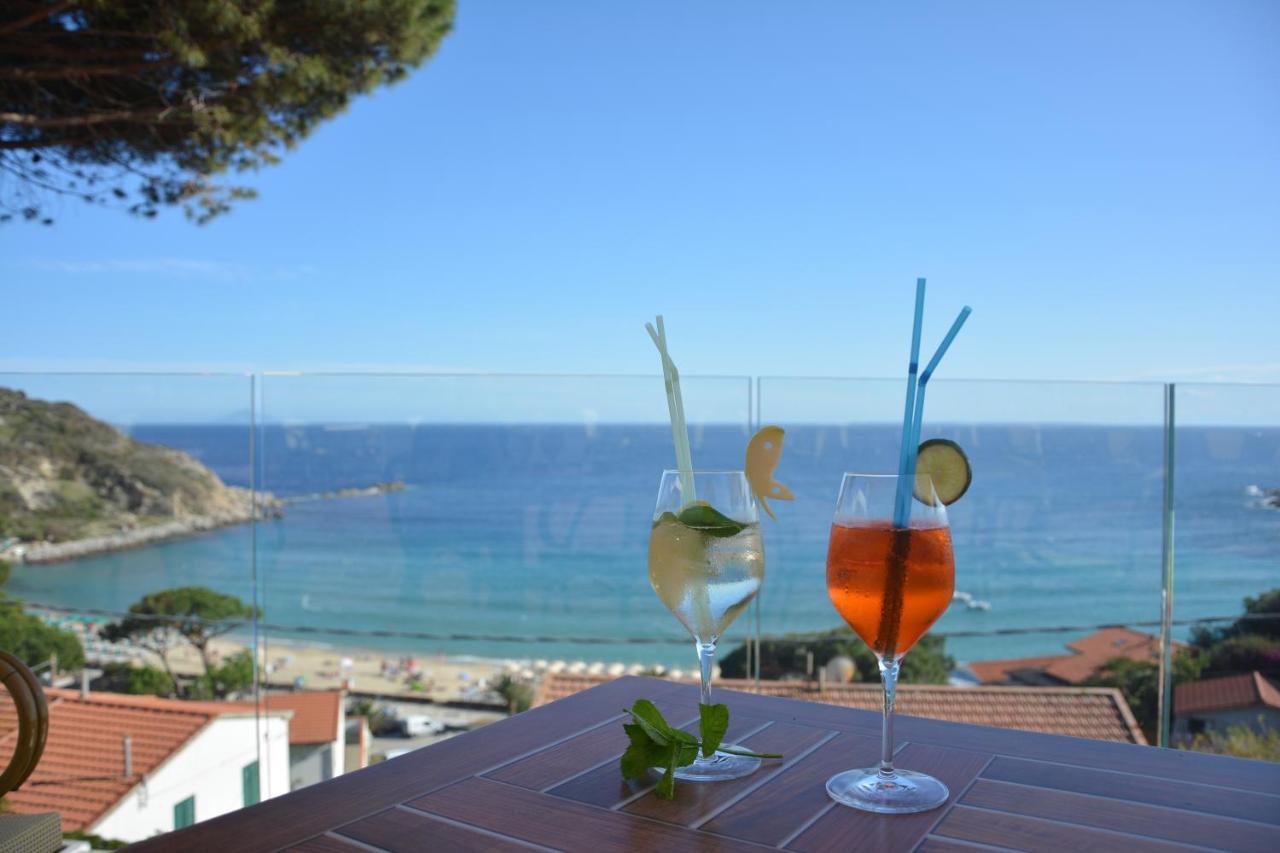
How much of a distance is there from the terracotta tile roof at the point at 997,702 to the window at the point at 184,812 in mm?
1215

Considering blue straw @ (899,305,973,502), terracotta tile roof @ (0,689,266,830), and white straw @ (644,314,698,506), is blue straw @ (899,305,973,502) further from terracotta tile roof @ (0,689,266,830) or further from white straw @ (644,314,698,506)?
terracotta tile roof @ (0,689,266,830)

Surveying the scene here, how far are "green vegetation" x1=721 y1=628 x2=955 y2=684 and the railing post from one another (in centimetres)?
79

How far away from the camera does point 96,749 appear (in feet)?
10.8

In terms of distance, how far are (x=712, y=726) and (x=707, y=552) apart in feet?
0.51

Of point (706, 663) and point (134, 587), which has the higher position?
point (706, 663)

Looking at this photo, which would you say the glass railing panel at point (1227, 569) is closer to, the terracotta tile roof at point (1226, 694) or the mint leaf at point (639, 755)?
the terracotta tile roof at point (1226, 694)

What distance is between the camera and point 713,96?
28.8 m

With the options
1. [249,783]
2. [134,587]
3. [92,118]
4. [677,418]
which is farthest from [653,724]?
[92,118]

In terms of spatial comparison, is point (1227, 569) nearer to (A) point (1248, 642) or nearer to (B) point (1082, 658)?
(A) point (1248, 642)

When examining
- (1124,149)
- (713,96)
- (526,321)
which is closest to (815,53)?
(713,96)

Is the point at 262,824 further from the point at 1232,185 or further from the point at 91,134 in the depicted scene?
the point at 1232,185

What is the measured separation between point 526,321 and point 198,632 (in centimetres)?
2899

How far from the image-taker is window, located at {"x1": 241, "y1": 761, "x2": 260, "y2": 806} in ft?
10.3

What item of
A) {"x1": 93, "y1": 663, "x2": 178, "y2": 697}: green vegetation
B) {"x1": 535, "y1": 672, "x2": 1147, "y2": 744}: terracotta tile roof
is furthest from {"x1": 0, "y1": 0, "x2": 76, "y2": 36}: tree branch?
{"x1": 535, "y1": 672, "x2": 1147, "y2": 744}: terracotta tile roof
